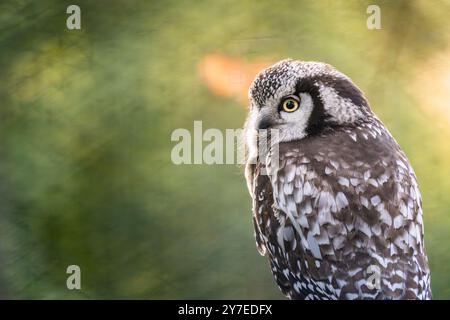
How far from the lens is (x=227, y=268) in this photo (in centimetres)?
240

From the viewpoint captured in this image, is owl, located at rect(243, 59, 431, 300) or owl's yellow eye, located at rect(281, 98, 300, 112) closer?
owl, located at rect(243, 59, 431, 300)

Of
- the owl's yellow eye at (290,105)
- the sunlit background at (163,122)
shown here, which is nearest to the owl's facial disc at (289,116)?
the owl's yellow eye at (290,105)

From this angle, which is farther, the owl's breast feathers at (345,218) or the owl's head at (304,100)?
the owl's head at (304,100)

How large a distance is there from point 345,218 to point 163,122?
0.92m

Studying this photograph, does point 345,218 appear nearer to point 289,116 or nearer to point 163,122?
point 289,116

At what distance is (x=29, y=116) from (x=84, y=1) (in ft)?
1.69

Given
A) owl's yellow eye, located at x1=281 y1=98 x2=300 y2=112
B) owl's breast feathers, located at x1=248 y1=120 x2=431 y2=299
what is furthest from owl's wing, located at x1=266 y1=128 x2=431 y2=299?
owl's yellow eye, located at x1=281 y1=98 x2=300 y2=112

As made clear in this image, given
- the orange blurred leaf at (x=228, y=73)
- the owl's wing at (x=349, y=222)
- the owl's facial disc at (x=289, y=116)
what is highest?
the orange blurred leaf at (x=228, y=73)

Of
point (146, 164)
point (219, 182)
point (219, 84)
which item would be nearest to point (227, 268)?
point (219, 182)

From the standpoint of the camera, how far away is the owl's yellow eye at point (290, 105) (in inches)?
73.5

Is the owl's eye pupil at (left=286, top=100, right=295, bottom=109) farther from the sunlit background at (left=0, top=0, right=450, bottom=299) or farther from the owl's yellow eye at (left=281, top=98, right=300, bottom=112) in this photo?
the sunlit background at (left=0, top=0, right=450, bottom=299)

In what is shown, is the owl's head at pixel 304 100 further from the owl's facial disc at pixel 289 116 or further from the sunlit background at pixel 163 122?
the sunlit background at pixel 163 122

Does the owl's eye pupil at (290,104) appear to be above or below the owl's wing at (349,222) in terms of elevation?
above

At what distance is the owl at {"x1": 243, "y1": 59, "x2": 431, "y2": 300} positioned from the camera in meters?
1.73
